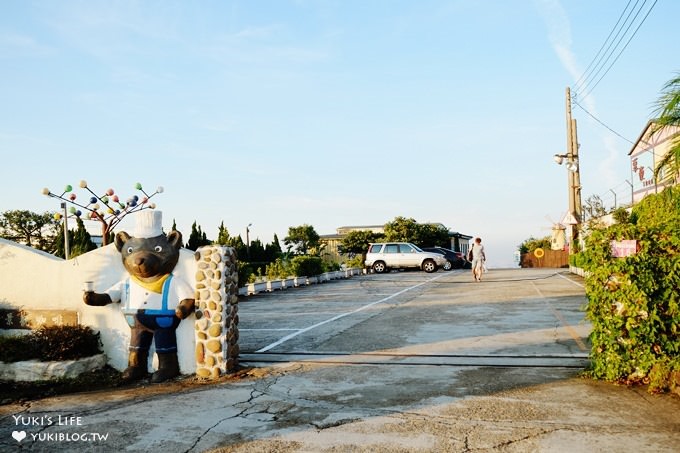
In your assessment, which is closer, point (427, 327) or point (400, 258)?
point (427, 327)

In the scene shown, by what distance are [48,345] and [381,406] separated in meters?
4.44

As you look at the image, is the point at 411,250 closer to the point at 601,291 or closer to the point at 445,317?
the point at 445,317

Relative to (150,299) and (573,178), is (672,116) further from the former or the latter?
(573,178)

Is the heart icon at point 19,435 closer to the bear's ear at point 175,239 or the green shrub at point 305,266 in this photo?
the bear's ear at point 175,239

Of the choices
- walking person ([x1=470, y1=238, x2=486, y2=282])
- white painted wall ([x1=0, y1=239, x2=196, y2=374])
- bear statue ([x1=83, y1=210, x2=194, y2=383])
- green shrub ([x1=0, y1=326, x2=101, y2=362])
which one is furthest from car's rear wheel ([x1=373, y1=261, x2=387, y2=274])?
green shrub ([x1=0, y1=326, x2=101, y2=362])

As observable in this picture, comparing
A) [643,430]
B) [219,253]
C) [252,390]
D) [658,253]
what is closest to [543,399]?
[643,430]

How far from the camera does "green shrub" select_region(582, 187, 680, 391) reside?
5727mm

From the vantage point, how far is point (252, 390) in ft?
21.1

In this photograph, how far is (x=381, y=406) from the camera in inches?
223

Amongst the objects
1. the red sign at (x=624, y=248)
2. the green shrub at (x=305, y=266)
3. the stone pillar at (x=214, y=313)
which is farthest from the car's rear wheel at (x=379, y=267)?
the red sign at (x=624, y=248)

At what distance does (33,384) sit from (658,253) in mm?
7498

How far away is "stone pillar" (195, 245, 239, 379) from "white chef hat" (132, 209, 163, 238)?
2.27 feet

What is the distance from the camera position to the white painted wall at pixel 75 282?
7.45 m

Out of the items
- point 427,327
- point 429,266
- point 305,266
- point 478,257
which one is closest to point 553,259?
point 429,266
